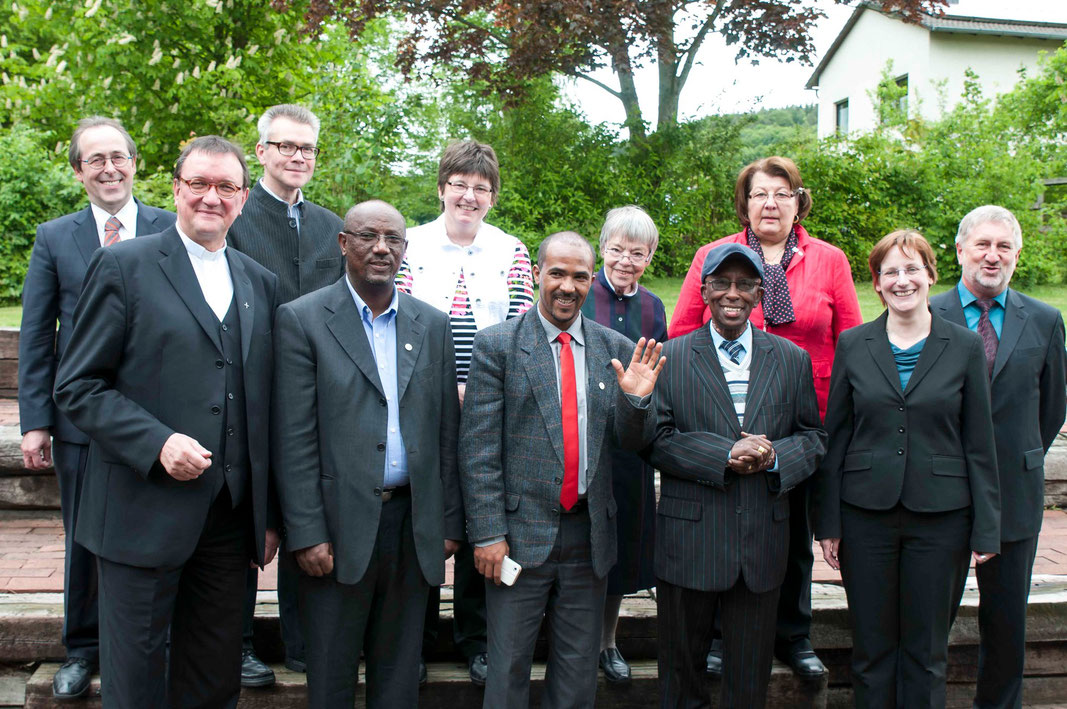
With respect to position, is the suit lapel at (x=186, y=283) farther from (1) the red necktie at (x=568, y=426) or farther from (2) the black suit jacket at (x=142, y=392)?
(1) the red necktie at (x=568, y=426)

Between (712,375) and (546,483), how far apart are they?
727 millimetres

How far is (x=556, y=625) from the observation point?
316cm

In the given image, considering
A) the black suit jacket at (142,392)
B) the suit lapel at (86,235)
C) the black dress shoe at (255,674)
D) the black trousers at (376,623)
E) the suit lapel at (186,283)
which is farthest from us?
the black dress shoe at (255,674)

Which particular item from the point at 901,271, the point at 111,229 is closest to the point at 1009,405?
the point at 901,271

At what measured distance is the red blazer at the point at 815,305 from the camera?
372cm

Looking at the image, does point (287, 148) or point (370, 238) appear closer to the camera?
point (370, 238)

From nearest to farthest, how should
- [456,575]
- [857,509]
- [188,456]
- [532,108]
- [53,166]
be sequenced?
[188,456] → [857,509] → [456,575] → [53,166] → [532,108]

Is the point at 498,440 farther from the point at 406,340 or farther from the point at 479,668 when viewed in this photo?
the point at 479,668

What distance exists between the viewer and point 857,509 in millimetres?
3375

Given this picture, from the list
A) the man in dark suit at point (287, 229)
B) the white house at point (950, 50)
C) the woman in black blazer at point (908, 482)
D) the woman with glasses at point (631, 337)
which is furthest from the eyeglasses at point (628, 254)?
the white house at point (950, 50)

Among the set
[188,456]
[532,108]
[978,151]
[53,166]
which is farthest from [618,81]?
[188,456]

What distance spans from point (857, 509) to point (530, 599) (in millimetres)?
1287

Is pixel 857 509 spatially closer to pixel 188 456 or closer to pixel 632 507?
pixel 632 507

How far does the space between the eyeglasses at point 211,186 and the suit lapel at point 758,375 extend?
1910 millimetres
